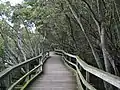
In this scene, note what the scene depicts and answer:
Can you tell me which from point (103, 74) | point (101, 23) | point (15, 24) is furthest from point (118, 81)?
point (15, 24)

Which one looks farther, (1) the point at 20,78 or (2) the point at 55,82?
(2) the point at 55,82

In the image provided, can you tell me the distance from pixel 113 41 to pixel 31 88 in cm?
520

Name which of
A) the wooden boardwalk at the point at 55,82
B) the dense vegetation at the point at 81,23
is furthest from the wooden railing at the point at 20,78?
the dense vegetation at the point at 81,23

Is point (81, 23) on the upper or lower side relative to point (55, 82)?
upper

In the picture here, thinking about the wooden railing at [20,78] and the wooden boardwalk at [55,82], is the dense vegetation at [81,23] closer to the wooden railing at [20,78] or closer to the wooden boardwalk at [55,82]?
the wooden boardwalk at [55,82]

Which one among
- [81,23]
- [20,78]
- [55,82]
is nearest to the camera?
[20,78]

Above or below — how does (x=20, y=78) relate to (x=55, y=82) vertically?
above

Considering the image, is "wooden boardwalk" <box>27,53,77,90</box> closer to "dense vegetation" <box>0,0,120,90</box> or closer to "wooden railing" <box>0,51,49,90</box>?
"wooden railing" <box>0,51,49,90</box>

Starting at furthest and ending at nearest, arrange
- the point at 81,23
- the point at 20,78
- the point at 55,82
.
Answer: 1. the point at 81,23
2. the point at 55,82
3. the point at 20,78

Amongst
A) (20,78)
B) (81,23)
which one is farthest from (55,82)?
(81,23)

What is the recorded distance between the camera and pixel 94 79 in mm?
A: 14320

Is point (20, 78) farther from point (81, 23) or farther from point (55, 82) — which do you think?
point (81, 23)

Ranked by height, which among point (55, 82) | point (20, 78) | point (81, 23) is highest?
point (81, 23)

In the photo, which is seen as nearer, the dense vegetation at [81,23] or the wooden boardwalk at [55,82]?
the wooden boardwalk at [55,82]
